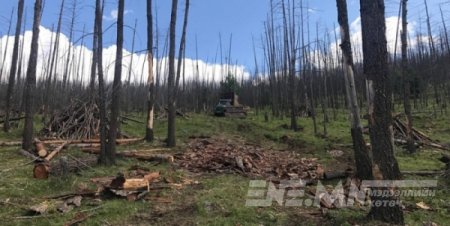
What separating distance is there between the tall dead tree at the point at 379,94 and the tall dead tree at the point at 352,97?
1.83m

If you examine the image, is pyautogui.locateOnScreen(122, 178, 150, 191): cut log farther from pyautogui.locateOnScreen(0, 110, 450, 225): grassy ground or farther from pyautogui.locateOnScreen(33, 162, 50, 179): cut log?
pyautogui.locateOnScreen(33, 162, 50, 179): cut log

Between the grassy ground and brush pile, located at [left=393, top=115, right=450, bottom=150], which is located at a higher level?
brush pile, located at [left=393, top=115, right=450, bottom=150]

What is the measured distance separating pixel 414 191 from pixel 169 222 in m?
4.42

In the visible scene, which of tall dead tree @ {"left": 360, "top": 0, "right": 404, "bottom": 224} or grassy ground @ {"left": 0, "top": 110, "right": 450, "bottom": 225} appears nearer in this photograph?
tall dead tree @ {"left": 360, "top": 0, "right": 404, "bottom": 224}

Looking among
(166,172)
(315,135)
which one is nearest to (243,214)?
(166,172)

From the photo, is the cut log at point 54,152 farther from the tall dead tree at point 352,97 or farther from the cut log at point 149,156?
the tall dead tree at point 352,97

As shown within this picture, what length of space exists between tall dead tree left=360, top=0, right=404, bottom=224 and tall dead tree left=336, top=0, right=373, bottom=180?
1830 millimetres

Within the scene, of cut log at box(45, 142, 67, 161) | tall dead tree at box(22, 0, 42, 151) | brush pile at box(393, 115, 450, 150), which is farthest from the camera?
brush pile at box(393, 115, 450, 150)

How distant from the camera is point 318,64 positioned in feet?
91.6

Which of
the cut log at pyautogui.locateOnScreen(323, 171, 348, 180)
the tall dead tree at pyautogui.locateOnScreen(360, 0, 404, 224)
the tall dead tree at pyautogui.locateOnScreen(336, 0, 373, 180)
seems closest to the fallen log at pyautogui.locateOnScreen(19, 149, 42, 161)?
the cut log at pyautogui.locateOnScreen(323, 171, 348, 180)

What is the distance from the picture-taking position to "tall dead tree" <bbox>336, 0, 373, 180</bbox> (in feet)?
23.4

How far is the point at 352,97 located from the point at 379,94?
211 centimetres

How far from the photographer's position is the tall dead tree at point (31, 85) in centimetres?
1055

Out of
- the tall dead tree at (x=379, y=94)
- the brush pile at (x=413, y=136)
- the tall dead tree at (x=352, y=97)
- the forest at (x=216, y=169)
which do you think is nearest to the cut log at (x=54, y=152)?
the forest at (x=216, y=169)
